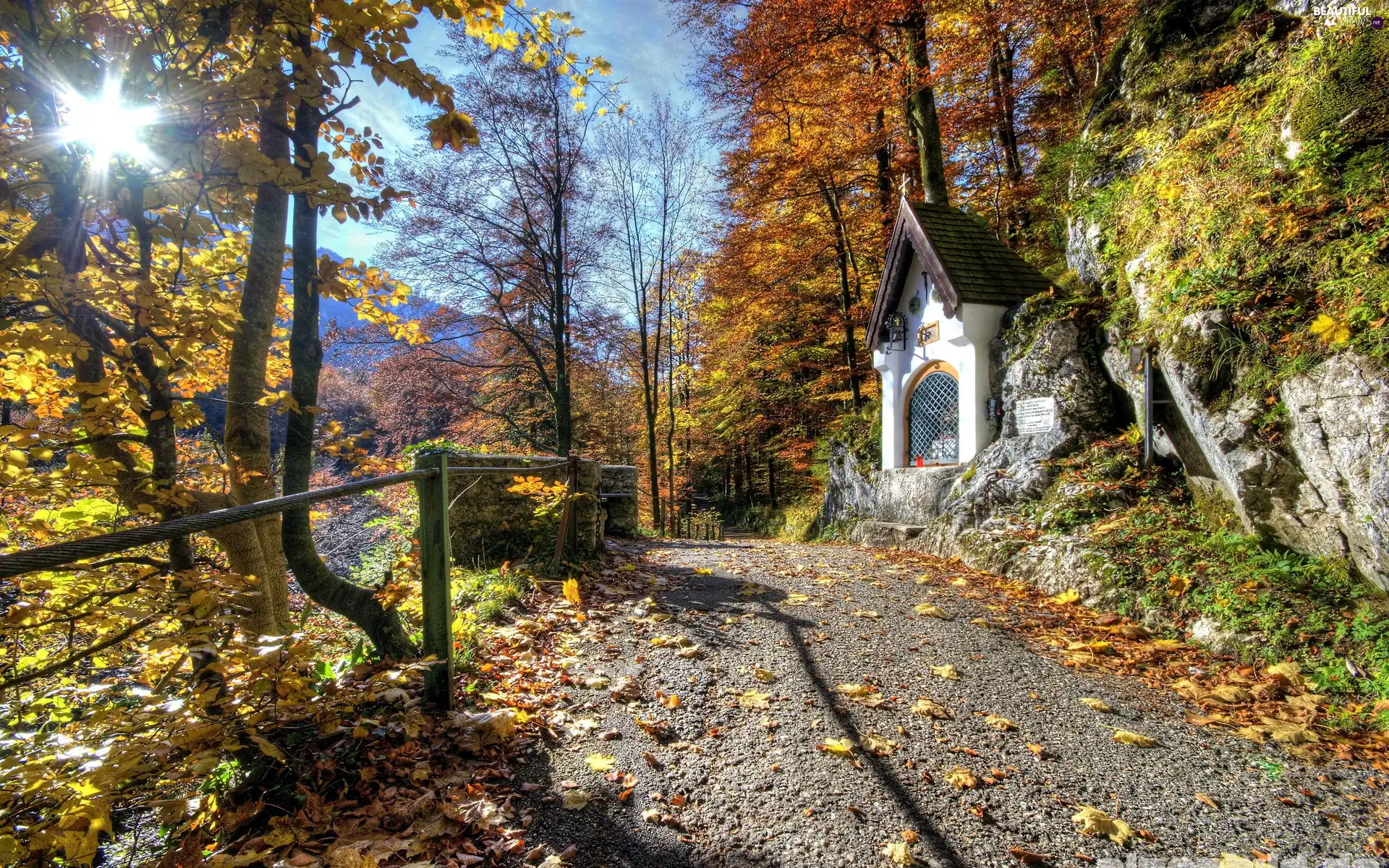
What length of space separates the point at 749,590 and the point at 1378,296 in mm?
5321

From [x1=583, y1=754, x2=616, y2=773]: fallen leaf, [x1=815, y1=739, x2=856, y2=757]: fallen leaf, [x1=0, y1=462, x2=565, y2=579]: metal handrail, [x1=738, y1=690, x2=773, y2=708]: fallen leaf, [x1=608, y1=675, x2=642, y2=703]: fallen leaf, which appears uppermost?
[x1=0, y1=462, x2=565, y2=579]: metal handrail

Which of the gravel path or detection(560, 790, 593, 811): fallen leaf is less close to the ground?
detection(560, 790, 593, 811): fallen leaf

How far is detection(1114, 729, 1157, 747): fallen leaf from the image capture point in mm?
2975

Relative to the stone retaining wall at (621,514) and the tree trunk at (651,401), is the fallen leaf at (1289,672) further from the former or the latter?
the tree trunk at (651,401)

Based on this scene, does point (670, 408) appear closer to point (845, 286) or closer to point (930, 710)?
point (845, 286)

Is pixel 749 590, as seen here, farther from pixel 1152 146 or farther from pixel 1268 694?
pixel 1152 146

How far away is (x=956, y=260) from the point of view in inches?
392

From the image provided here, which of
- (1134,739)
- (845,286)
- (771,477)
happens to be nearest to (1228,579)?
(1134,739)

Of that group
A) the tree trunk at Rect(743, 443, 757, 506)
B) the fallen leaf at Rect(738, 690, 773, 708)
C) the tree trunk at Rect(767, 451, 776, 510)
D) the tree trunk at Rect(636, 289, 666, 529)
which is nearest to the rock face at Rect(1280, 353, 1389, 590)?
the fallen leaf at Rect(738, 690, 773, 708)

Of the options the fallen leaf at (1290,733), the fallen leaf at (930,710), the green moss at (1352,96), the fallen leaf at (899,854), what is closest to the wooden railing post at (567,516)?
the fallen leaf at (930,710)

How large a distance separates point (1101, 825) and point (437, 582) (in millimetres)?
3275

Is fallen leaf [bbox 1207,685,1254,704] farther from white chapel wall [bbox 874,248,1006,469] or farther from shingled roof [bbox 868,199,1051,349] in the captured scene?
shingled roof [bbox 868,199,1051,349]

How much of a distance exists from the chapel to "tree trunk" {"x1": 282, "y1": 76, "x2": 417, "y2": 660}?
8.89 m

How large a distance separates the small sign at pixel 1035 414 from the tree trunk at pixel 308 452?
817 centimetres
